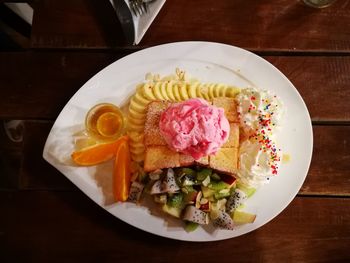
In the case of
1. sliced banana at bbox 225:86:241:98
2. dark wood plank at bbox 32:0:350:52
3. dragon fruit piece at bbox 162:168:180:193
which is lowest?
dragon fruit piece at bbox 162:168:180:193

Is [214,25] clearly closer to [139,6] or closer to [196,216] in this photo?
[139,6]

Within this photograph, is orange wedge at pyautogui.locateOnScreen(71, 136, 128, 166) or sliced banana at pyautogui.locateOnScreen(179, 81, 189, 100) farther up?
sliced banana at pyautogui.locateOnScreen(179, 81, 189, 100)

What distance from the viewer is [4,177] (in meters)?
1.89

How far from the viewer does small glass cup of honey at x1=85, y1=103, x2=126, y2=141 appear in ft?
4.93

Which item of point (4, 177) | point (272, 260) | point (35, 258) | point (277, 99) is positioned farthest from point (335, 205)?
point (4, 177)

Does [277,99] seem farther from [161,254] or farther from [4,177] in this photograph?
[4,177]

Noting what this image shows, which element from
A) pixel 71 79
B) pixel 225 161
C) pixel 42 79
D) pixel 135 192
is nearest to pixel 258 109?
pixel 225 161

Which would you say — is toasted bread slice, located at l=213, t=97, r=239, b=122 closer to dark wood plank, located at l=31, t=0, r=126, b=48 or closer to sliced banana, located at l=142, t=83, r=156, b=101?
sliced banana, located at l=142, t=83, r=156, b=101

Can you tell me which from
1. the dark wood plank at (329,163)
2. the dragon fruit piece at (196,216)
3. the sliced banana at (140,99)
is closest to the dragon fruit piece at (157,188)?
the dragon fruit piece at (196,216)

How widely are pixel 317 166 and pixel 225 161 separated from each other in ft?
1.29

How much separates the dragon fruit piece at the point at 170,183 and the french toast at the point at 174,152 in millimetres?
29

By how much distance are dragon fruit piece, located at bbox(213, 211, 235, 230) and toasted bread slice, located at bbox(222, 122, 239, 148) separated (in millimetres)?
248

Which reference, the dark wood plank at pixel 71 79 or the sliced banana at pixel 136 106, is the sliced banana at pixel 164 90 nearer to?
the sliced banana at pixel 136 106

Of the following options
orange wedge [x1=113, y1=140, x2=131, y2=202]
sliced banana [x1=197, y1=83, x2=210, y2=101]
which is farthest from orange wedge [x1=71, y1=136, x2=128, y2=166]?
sliced banana [x1=197, y1=83, x2=210, y2=101]
